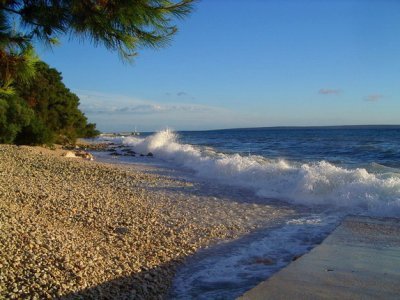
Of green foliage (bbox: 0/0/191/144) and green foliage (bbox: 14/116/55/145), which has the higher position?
green foliage (bbox: 0/0/191/144)

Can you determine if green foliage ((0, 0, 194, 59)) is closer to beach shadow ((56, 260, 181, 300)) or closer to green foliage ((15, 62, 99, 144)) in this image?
beach shadow ((56, 260, 181, 300))

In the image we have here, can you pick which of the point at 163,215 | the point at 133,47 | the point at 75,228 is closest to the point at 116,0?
the point at 133,47

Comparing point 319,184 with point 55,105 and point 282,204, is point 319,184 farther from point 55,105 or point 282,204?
point 55,105

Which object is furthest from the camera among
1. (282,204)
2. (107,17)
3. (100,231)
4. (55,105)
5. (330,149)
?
(330,149)

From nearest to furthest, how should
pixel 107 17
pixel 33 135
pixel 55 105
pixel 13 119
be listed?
pixel 107 17, pixel 13 119, pixel 33 135, pixel 55 105

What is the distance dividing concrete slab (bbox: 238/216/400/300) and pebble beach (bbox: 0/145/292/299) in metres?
1.45

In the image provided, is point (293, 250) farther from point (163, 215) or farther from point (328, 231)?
point (163, 215)

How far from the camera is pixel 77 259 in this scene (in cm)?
511

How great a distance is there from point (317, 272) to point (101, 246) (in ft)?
9.84

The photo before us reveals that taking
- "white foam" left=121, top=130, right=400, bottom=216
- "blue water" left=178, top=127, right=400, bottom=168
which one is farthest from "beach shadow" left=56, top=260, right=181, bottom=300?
"blue water" left=178, top=127, right=400, bottom=168

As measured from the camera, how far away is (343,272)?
17.3 feet

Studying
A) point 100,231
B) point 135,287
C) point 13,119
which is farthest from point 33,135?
point 135,287

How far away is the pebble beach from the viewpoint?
179 inches

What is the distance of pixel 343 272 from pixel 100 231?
386 cm
